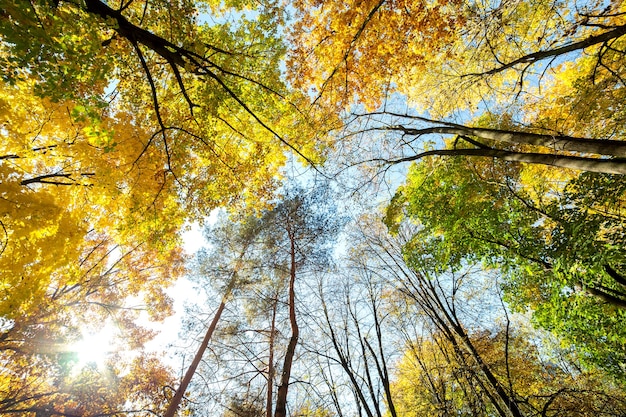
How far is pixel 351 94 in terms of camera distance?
5363 mm

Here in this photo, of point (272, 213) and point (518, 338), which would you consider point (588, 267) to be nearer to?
point (272, 213)

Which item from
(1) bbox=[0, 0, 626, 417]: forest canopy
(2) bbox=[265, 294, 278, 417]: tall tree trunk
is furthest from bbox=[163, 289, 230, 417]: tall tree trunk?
(2) bbox=[265, 294, 278, 417]: tall tree trunk

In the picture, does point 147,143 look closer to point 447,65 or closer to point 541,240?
point 447,65

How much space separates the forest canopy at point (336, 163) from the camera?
3.72 meters

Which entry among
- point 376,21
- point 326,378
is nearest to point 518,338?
point 326,378

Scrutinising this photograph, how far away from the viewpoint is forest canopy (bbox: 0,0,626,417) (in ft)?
12.2

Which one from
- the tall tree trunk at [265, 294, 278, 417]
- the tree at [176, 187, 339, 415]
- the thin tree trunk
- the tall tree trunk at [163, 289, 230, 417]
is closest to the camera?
the thin tree trunk

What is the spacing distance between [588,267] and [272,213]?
7.87m

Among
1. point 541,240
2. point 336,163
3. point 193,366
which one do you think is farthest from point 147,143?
point 541,240

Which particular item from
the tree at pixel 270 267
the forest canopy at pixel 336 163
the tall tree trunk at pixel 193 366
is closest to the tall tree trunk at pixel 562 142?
the forest canopy at pixel 336 163

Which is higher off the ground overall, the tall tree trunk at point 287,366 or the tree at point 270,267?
the tree at point 270,267

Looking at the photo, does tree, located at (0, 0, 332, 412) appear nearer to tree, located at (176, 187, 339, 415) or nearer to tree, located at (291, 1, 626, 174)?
tree, located at (291, 1, 626, 174)

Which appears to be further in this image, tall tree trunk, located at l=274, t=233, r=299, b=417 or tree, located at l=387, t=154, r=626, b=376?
tall tree trunk, located at l=274, t=233, r=299, b=417

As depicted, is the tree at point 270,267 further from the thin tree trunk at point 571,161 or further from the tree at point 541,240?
the thin tree trunk at point 571,161
